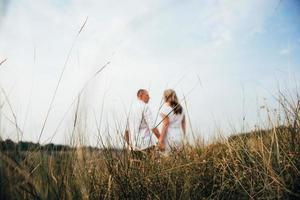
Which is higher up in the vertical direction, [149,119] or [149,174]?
[149,119]

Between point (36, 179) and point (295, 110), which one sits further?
point (295, 110)

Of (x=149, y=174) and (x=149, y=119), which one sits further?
(x=149, y=119)

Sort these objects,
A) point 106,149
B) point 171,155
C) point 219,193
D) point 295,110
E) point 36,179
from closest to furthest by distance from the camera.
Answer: point 36,179
point 219,193
point 106,149
point 295,110
point 171,155

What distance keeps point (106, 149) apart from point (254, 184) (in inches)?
41.8

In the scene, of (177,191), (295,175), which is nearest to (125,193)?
(177,191)

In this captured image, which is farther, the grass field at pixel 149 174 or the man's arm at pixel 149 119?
the man's arm at pixel 149 119

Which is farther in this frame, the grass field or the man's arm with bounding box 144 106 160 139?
the man's arm with bounding box 144 106 160 139

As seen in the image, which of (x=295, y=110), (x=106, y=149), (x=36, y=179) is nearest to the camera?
(x=36, y=179)

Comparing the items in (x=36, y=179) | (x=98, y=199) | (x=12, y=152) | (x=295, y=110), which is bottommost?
(x=98, y=199)

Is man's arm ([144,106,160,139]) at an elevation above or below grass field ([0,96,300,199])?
above

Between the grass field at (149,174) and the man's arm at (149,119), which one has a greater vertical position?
the man's arm at (149,119)

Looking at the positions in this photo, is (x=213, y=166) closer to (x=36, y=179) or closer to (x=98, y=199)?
(x=98, y=199)

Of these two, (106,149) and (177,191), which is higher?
(106,149)

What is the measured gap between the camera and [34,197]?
1.41 metres
